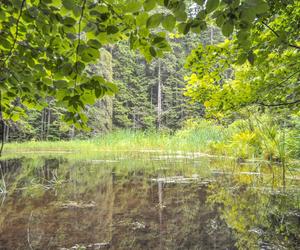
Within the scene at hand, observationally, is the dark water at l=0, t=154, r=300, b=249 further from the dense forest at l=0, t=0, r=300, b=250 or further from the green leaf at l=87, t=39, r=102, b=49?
the green leaf at l=87, t=39, r=102, b=49

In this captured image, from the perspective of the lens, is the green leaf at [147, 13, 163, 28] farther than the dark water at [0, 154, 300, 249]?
No

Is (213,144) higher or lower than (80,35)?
lower

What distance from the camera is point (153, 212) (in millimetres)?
2855

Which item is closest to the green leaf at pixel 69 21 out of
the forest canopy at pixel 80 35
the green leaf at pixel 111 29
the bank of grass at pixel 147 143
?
the forest canopy at pixel 80 35

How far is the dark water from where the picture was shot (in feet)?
7.02

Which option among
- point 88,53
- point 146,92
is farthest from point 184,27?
point 146,92

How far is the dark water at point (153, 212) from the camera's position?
214 cm

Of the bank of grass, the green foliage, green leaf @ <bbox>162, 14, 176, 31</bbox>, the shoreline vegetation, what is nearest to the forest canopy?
green leaf @ <bbox>162, 14, 176, 31</bbox>

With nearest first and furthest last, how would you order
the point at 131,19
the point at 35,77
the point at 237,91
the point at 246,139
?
the point at 131,19 < the point at 35,77 < the point at 237,91 < the point at 246,139

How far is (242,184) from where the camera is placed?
4.02m

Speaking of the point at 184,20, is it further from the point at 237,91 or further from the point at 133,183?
the point at 133,183

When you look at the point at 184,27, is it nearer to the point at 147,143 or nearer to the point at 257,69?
the point at 257,69

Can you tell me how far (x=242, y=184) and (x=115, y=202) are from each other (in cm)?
183

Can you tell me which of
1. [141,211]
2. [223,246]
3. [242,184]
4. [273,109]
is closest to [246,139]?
[242,184]
